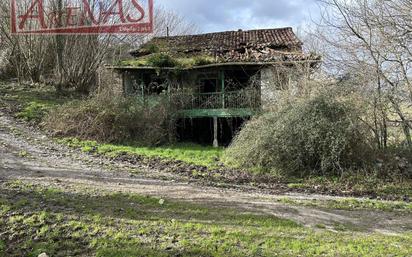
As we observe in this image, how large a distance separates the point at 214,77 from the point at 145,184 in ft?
39.9

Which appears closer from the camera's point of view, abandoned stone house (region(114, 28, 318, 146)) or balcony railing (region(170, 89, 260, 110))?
balcony railing (region(170, 89, 260, 110))

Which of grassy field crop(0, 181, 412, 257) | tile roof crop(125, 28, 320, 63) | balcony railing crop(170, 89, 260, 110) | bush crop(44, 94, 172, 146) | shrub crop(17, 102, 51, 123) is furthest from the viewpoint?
tile roof crop(125, 28, 320, 63)

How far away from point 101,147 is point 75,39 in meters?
10.3

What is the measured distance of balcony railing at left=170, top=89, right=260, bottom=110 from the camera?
17.0 metres

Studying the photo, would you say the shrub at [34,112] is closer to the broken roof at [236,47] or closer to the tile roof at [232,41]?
the broken roof at [236,47]

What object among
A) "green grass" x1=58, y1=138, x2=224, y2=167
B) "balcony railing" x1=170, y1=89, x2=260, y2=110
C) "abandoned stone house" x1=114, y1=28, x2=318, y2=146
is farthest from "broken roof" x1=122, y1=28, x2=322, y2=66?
"green grass" x1=58, y1=138, x2=224, y2=167

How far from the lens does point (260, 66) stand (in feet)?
59.2

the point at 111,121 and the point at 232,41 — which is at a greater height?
the point at 232,41

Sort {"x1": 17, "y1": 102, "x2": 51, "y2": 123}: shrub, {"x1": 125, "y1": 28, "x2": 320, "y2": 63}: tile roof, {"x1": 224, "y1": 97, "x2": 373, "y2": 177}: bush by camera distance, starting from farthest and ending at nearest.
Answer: {"x1": 125, "y1": 28, "x2": 320, "y2": 63}: tile roof, {"x1": 17, "y1": 102, "x2": 51, "y2": 123}: shrub, {"x1": 224, "y1": 97, "x2": 373, "y2": 177}: bush

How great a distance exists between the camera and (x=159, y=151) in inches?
563

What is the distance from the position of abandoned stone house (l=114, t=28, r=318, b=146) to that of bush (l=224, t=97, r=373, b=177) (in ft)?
13.0

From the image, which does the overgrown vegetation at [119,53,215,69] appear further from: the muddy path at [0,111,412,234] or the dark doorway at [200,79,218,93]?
the muddy path at [0,111,412,234]

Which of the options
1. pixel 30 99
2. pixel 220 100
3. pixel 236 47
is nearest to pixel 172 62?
pixel 220 100

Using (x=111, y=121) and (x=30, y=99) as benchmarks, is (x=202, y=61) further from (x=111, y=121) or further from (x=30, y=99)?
(x=30, y=99)
